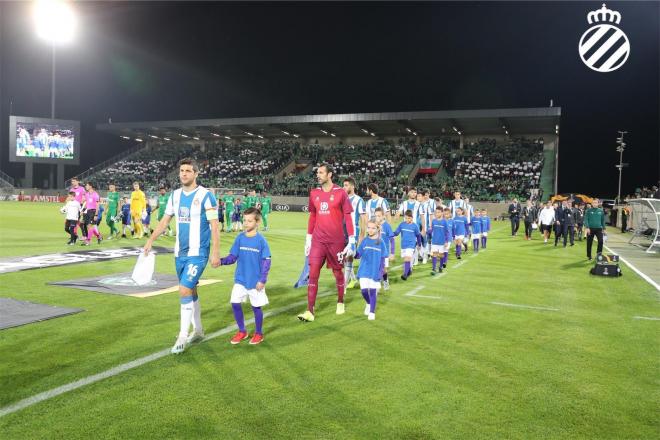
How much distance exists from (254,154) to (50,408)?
2254 inches

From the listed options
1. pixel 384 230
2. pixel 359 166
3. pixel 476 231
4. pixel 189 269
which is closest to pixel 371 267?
pixel 189 269

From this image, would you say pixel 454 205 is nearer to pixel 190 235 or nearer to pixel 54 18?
pixel 190 235

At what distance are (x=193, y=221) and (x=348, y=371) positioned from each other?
2290 mm

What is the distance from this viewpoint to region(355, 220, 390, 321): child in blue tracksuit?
6805 mm

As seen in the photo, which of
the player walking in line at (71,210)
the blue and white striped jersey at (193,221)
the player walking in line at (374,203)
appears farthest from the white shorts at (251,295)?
the player walking in line at (71,210)

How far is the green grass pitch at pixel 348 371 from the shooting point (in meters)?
3.53

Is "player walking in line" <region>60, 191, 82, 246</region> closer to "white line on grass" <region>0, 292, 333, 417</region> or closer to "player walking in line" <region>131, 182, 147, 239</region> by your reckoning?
"player walking in line" <region>131, 182, 147, 239</region>

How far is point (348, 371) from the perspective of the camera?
4.64 metres

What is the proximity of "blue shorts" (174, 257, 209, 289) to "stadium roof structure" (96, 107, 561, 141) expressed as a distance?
43.7 metres

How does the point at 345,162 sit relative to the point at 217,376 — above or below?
above

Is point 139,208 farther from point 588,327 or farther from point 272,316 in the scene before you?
point 588,327

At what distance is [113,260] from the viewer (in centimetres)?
1191

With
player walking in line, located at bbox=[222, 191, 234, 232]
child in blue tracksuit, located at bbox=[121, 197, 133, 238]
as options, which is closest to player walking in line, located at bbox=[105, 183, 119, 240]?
child in blue tracksuit, located at bbox=[121, 197, 133, 238]

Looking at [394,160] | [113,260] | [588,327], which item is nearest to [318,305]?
[588,327]
